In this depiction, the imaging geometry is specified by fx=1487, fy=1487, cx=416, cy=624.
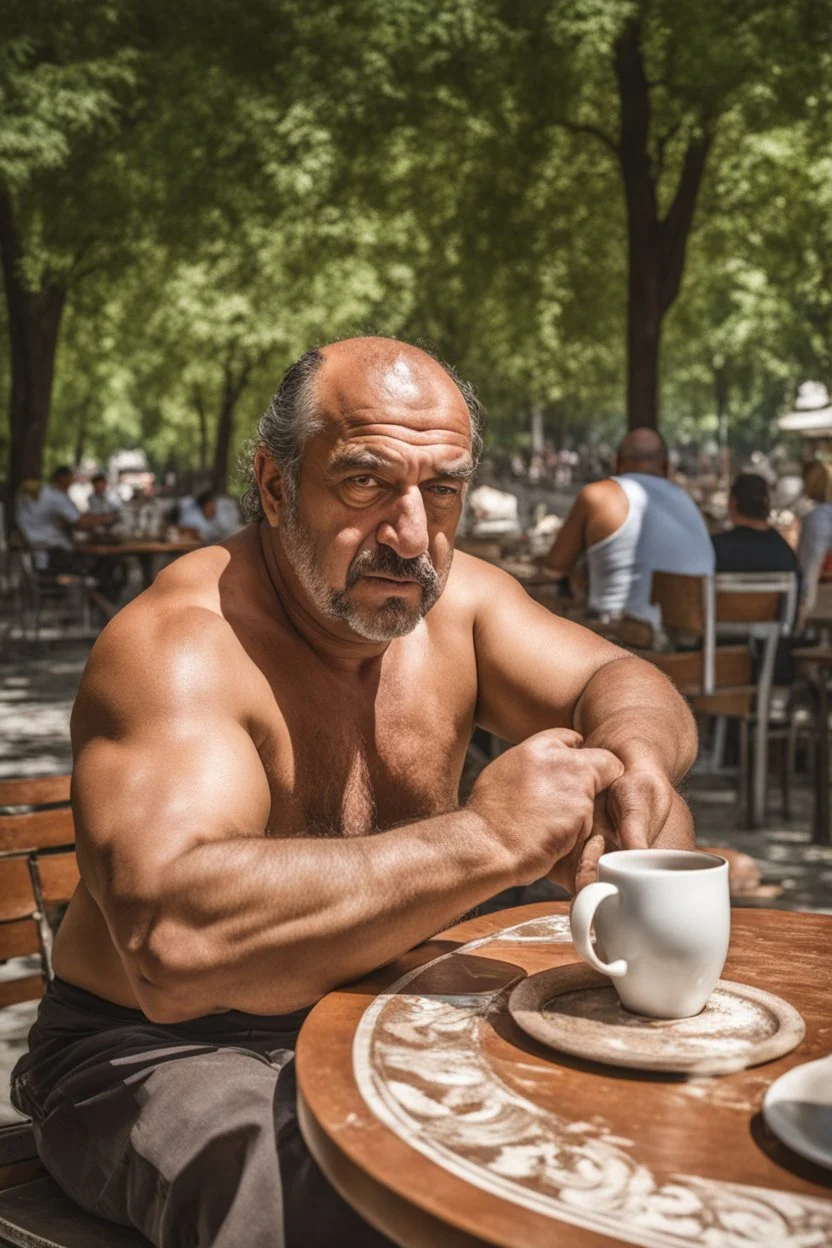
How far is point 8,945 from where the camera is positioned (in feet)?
9.44

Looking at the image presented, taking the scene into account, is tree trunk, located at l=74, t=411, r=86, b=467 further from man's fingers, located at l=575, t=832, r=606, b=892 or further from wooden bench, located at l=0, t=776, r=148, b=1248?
man's fingers, located at l=575, t=832, r=606, b=892

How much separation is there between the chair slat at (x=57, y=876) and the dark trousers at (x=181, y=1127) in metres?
0.56

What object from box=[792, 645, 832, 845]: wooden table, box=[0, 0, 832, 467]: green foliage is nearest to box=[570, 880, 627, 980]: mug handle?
box=[792, 645, 832, 845]: wooden table

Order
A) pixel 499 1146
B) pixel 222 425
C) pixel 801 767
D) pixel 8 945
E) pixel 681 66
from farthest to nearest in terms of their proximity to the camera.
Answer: pixel 222 425, pixel 681 66, pixel 801 767, pixel 8 945, pixel 499 1146

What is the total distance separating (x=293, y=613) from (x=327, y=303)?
70.9 feet

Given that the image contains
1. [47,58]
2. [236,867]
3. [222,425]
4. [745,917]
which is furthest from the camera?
[222,425]

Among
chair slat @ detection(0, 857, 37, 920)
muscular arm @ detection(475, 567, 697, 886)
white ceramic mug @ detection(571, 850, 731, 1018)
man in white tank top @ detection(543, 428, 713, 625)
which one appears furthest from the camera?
man in white tank top @ detection(543, 428, 713, 625)

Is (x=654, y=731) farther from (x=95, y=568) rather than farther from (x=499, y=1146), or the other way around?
(x=95, y=568)

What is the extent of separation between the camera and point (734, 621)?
7559 mm

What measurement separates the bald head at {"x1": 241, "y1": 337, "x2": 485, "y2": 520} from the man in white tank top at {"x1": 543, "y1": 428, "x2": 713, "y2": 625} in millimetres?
5769

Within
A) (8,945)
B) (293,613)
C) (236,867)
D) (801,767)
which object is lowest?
(801,767)

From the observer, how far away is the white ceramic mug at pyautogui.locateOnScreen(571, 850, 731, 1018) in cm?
163

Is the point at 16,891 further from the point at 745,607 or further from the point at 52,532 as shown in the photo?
the point at 52,532

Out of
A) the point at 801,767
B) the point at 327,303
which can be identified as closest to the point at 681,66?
the point at 801,767
